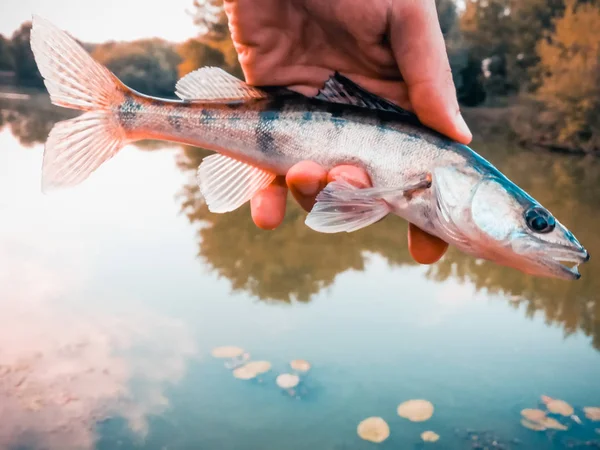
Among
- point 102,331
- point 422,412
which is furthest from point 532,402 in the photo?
point 102,331

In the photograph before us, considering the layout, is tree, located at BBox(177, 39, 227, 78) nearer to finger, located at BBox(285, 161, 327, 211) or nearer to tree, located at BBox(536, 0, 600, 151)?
tree, located at BBox(536, 0, 600, 151)

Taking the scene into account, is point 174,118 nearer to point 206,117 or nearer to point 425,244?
point 206,117

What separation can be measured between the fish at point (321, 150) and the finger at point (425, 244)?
0.32 meters

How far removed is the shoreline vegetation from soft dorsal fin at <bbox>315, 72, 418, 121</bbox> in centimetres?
2021

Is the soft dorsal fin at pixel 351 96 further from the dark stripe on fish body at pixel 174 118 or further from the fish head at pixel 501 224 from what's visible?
the dark stripe on fish body at pixel 174 118

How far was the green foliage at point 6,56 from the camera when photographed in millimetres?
30422

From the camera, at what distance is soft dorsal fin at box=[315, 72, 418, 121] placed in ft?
8.74

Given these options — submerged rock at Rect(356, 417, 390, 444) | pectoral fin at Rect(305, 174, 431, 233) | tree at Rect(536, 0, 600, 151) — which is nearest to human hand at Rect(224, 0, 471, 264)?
pectoral fin at Rect(305, 174, 431, 233)

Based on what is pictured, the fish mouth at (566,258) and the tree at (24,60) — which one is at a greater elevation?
the tree at (24,60)

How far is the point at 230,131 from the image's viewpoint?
2836mm

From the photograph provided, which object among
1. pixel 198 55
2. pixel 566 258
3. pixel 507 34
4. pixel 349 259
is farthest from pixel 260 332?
pixel 507 34

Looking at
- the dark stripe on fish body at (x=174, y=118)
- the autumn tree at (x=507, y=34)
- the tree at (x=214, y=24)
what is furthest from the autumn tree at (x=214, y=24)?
the dark stripe on fish body at (x=174, y=118)

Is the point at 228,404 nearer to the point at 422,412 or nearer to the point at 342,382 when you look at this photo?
the point at 342,382

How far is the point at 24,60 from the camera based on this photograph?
32.1 m
